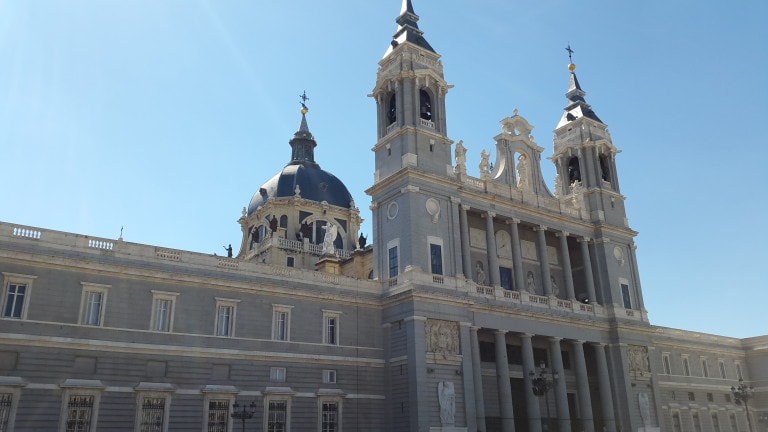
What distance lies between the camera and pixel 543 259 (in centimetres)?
4822

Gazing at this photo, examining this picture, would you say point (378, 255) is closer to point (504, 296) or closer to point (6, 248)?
Answer: point (504, 296)

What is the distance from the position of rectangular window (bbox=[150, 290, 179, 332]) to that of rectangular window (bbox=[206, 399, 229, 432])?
14.4 ft

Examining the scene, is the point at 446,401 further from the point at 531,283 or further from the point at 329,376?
the point at 531,283

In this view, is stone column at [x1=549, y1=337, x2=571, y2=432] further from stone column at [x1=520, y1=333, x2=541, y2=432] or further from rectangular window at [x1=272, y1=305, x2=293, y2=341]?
rectangular window at [x1=272, y1=305, x2=293, y2=341]

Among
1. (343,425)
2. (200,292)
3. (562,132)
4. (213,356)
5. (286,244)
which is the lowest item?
(343,425)

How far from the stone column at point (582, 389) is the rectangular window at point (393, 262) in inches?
605

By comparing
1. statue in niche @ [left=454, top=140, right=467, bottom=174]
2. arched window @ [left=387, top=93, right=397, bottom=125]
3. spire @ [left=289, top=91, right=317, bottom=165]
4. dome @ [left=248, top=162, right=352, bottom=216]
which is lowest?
statue in niche @ [left=454, top=140, right=467, bottom=174]

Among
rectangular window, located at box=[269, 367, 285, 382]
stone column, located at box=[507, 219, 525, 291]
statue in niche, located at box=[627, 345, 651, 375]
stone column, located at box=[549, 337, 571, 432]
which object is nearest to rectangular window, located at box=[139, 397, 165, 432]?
rectangular window, located at box=[269, 367, 285, 382]

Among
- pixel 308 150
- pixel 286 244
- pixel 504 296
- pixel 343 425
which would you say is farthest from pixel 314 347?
pixel 308 150

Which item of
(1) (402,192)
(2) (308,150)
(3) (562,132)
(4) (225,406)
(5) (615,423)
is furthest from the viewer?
(2) (308,150)

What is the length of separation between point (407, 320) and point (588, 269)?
1962 centimetres

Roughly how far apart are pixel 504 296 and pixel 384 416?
38.5 ft

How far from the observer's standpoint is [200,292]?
3431cm

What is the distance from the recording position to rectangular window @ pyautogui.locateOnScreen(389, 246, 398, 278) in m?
40.8
